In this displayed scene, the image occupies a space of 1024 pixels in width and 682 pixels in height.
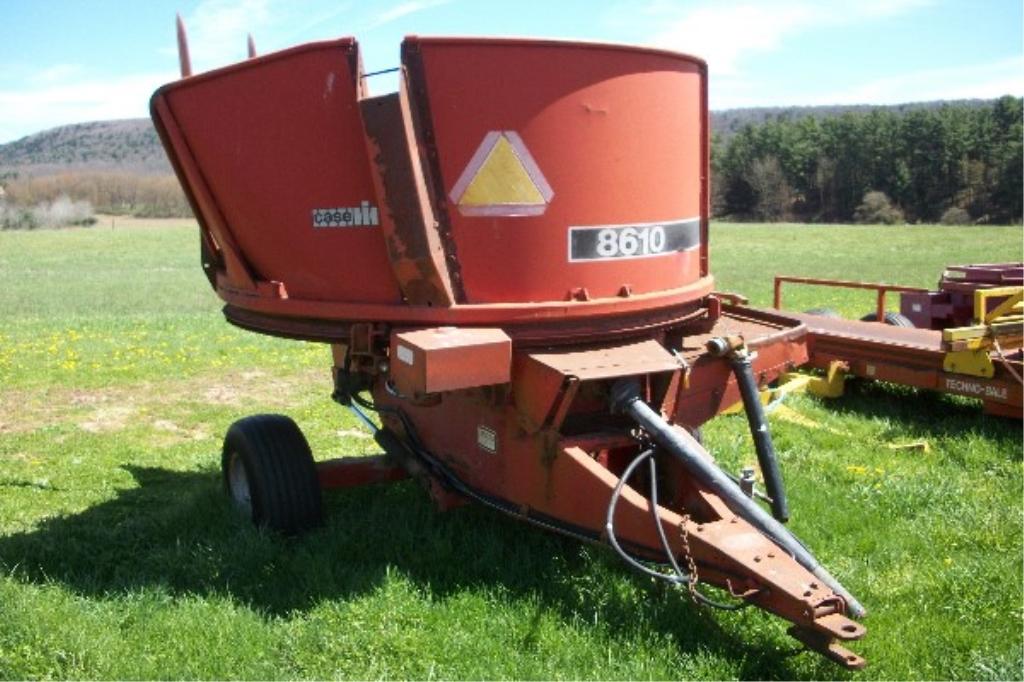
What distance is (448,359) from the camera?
11.1ft

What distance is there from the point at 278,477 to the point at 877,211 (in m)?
58.3

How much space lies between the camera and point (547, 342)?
3779mm

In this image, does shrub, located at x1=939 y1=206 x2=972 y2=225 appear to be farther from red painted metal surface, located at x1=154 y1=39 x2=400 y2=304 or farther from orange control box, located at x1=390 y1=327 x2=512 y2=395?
orange control box, located at x1=390 y1=327 x2=512 y2=395

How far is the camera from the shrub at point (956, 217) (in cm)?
5538

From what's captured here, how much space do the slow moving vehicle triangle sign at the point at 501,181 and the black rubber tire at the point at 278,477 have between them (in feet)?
5.45

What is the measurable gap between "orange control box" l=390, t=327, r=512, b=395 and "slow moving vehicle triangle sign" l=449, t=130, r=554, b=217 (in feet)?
1.59

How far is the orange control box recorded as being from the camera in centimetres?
337

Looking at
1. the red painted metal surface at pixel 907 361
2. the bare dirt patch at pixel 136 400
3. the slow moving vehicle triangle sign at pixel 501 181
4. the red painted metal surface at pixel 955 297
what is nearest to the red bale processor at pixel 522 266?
the slow moving vehicle triangle sign at pixel 501 181

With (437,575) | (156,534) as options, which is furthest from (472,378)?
(156,534)

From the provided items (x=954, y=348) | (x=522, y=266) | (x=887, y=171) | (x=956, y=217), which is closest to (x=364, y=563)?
(x=522, y=266)

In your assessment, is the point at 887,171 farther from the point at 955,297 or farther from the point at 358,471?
the point at 358,471

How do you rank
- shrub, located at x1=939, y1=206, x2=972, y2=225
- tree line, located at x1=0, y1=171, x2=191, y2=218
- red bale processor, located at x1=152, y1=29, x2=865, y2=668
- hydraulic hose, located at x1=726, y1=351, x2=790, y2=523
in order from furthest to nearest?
tree line, located at x1=0, y1=171, x2=191, y2=218 < shrub, located at x1=939, y1=206, x2=972, y2=225 < hydraulic hose, located at x1=726, y1=351, x2=790, y2=523 < red bale processor, located at x1=152, y1=29, x2=865, y2=668

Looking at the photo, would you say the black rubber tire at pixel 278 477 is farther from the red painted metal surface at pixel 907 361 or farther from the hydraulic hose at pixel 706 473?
the red painted metal surface at pixel 907 361

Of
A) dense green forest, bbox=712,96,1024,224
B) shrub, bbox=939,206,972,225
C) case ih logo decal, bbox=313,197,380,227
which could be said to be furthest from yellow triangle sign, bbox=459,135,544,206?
shrub, bbox=939,206,972,225
